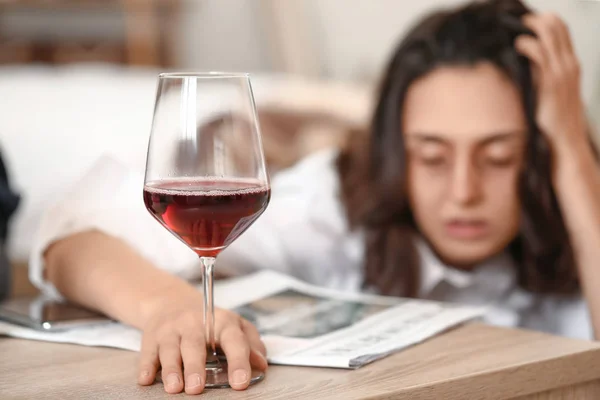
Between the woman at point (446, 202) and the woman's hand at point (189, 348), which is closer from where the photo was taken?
the woman's hand at point (189, 348)

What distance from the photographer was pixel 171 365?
71 cm

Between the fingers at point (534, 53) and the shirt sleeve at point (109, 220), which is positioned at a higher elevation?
the fingers at point (534, 53)

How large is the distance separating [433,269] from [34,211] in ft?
3.25

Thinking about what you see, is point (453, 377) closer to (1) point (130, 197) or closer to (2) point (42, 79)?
(1) point (130, 197)

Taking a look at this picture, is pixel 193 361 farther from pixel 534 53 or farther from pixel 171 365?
pixel 534 53

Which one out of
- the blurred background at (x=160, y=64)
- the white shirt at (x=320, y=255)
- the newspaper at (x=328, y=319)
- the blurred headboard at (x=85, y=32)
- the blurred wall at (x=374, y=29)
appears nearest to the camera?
the newspaper at (x=328, y=319)

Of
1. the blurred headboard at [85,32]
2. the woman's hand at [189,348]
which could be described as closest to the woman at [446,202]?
the woman's hand at [189,348]

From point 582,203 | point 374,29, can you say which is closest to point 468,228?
point 582,203

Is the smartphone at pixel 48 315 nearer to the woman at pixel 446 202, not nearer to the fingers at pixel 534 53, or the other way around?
the woman at pixel 446 202

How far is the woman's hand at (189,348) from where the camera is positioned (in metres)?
0.70

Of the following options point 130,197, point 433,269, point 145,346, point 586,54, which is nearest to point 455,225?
point 433,269

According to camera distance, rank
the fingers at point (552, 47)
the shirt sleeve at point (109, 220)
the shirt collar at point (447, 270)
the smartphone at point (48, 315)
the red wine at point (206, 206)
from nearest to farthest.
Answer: the red wine at point (206, 206)
the smartphone at point (48, 315)
the shirt sleeve at point (109, 220)
the fingers at point (552, 47)
the shirt collar at point (447, 270)

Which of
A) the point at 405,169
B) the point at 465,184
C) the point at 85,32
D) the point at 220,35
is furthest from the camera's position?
the point at 220,35

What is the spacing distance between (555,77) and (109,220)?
722 mm
